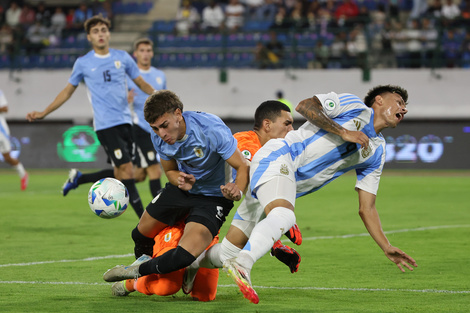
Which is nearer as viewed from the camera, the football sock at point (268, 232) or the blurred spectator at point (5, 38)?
the football sock at point (268, 232)

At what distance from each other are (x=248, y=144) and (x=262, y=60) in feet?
51.7

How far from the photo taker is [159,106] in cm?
518

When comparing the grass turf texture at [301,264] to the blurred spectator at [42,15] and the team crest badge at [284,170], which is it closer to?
the team crest badge at [284,170]

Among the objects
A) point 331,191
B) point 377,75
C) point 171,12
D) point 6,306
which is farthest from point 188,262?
point 171,12

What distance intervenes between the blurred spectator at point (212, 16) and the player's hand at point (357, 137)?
17792mm

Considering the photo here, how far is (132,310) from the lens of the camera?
195 inches

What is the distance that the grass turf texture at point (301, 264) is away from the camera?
5141 millimetres

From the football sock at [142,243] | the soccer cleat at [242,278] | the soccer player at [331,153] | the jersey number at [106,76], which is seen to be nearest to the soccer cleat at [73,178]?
the jersey number at [106,76]

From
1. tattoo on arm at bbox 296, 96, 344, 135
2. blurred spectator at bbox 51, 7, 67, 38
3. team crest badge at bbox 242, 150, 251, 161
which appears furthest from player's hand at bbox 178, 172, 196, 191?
blurred spectator at bbox 51, 7, 67, 38

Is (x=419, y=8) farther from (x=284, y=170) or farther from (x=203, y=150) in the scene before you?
(x=284, y=170)

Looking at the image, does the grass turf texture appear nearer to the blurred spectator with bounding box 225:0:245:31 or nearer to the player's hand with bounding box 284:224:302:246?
the player's hand with bounding box 284:224:302:246

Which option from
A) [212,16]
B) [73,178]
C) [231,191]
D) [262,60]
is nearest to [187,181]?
[231,191]

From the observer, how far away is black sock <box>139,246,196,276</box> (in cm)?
514

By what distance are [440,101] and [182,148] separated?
17.1 meters
